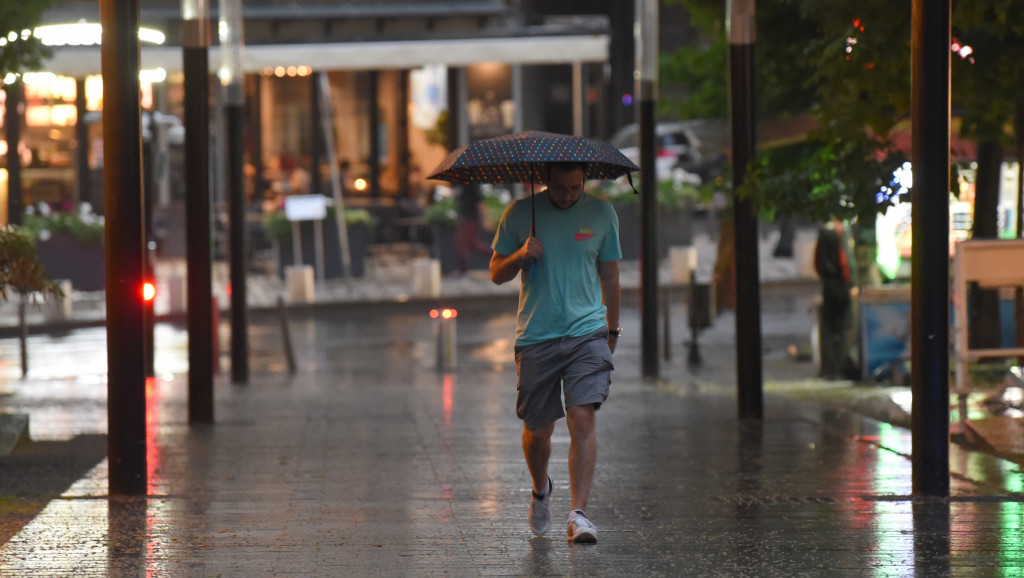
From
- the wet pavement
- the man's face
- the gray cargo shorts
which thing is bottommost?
the wet pavement

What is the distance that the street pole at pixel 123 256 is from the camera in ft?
26.1

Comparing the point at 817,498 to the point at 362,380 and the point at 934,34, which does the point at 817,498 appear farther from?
the point at 362,380

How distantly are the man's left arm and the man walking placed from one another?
0.02 metres

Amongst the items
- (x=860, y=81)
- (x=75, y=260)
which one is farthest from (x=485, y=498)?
(x=75, y=260)

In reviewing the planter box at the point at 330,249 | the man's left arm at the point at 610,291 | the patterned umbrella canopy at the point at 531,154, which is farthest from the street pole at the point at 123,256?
the planter box at the point at 330,249

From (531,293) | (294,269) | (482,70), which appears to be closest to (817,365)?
(531,293)

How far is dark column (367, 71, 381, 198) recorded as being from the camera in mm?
34844

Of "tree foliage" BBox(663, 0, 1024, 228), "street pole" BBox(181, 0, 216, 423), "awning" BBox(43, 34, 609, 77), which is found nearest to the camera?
"tree foliage" BBox(663, 0, 1024, 228)

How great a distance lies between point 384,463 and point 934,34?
4171 mm

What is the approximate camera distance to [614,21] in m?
21.1

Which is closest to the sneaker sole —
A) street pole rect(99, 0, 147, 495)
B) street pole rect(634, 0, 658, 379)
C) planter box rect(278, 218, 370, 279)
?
street pole rect(99, 0, 147, 495)

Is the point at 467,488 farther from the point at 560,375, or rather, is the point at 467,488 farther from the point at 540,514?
the point at 560,375

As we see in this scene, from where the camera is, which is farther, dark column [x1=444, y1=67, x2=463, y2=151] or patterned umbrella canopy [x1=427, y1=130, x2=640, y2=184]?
dark column [x1=444, y1=67, x2=463, y2=151]

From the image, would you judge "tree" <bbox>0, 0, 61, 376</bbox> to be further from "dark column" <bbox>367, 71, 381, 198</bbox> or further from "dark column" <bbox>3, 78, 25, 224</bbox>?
"dark column" <bbox>367, 71, 381, 198</bbox>
